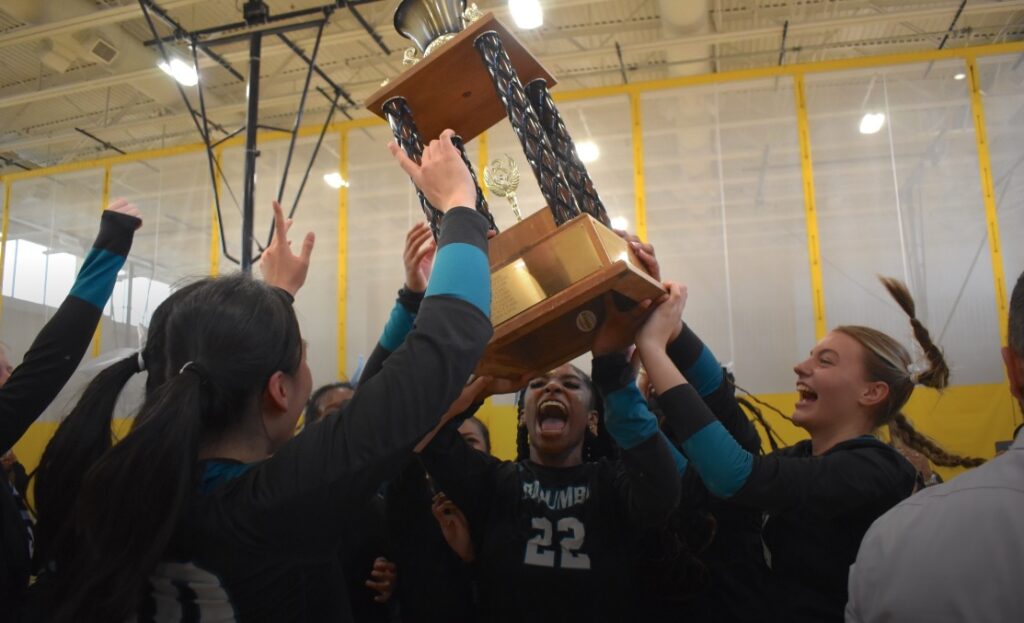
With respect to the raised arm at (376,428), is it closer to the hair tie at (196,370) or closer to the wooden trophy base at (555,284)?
the hair tie at (196,370)

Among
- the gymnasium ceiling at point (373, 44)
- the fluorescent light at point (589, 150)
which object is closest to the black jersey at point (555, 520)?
the fluorescent light at point (589, 150)

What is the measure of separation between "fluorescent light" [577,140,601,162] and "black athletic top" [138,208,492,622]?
699cm

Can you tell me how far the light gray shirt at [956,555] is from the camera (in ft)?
2.89

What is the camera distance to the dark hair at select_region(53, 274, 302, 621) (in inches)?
38.8

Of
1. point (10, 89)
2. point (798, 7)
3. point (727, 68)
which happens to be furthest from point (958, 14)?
point (10, 89)

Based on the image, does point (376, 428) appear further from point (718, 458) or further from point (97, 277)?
point (97, 277)

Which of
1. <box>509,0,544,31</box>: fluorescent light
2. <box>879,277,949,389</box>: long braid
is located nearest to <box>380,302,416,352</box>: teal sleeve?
<box>879,277,949,389</box>: long braid

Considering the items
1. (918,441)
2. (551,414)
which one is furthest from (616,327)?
(918,441)

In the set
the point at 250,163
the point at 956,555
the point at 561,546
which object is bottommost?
the point at 561,546

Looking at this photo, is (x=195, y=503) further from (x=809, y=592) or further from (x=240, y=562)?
(x=809, y=592)

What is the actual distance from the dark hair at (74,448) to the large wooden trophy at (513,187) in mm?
632

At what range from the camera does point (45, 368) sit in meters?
1.60

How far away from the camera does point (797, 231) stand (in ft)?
24.0

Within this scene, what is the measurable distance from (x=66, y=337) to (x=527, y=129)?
1111mm
